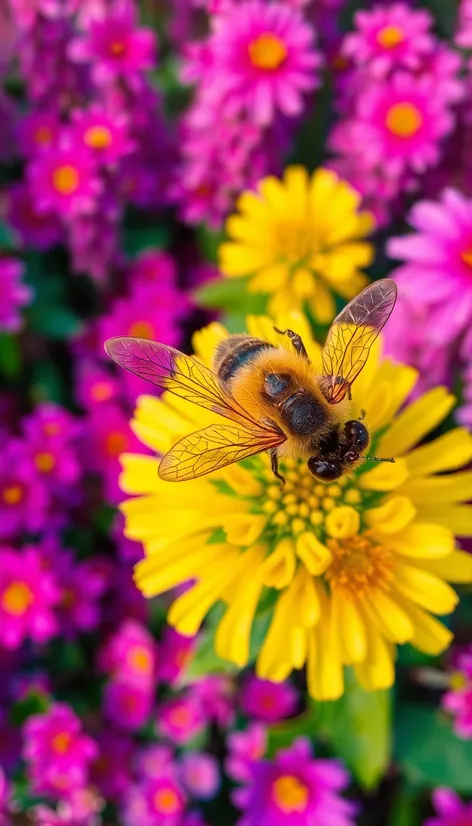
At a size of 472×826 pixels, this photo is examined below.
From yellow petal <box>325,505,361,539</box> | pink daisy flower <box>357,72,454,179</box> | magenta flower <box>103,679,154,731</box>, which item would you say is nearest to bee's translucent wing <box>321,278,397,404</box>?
yellow petal <box>325,505,361,539</box>

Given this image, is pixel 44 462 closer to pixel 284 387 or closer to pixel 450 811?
pixel 284 387

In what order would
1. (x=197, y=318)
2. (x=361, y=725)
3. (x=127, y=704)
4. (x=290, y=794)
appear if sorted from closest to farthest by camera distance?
(x=361, y=725) < (x=290, y=794) < (x=127, y=704) < (x=197, y=318)

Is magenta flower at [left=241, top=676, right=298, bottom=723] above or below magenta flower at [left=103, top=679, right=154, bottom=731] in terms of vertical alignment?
below

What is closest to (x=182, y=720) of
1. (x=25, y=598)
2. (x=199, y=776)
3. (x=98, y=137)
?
(x=199, y=776)

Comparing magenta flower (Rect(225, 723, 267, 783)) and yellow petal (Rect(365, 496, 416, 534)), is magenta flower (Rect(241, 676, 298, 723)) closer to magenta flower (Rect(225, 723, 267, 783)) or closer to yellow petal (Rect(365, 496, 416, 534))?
magenta flower (Rect(225, 723, 267, 783))

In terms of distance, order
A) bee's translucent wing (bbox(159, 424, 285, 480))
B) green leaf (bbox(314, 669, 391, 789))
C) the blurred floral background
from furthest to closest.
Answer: the blurred floral background → green leaf (bbox(314, 669, 391, 789)) → bee's translucent wing (bbox(159, 424, 285, 480))

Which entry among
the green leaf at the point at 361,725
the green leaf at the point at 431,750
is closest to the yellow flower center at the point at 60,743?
the green leaf at the point at 361,725
